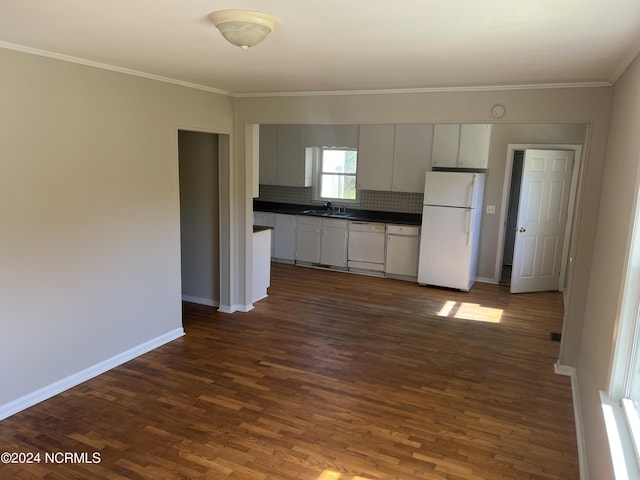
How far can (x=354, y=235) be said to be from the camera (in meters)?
6.85

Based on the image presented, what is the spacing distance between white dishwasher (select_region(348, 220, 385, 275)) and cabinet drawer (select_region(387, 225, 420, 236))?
132 millimetres

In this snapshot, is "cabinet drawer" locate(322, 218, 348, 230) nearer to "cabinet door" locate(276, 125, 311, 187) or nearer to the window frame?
the window frame

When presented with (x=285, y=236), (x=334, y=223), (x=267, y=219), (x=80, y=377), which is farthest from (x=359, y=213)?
(x=80, y=377)

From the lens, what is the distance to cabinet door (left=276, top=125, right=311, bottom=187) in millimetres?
7285

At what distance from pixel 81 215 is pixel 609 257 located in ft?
11.3

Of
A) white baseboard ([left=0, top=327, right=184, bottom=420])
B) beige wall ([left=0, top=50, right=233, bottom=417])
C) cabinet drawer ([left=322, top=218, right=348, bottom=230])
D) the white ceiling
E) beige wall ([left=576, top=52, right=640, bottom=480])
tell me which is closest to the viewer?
the white ceiling

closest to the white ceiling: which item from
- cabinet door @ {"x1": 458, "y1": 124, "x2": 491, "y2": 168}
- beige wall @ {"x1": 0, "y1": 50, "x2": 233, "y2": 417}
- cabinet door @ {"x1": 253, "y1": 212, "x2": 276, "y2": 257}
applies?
beige wall @ {"x1": 0, "y1": 50, "x2": 233, "y2": 417}

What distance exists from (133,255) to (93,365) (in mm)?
897

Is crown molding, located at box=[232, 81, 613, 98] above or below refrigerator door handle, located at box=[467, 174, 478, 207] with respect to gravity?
above

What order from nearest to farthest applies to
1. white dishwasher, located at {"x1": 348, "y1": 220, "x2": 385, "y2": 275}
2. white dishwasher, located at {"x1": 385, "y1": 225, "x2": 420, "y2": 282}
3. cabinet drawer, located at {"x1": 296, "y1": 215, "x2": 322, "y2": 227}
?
1. white dishwasher, located at {"x1": 385, "y1": 225, "x2": 420, "y2": 282}
2. white dishwasher, located at {"x1": 348, "y1": 220, "x2": 385, "y2": 275}
3. cabinet drawer, located at {"x1": 296, "y1": 215, "x2": 322, "y2": 227}

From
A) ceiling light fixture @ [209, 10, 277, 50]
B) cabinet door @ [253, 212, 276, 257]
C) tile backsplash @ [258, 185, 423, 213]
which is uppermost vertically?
ceiling light fixture @ [209, 10, 277, 50]

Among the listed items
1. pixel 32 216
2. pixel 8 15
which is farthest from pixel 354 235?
pixel 8 15

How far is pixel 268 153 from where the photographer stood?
7.58m

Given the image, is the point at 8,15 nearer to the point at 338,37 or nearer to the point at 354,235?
the point at 338,37
